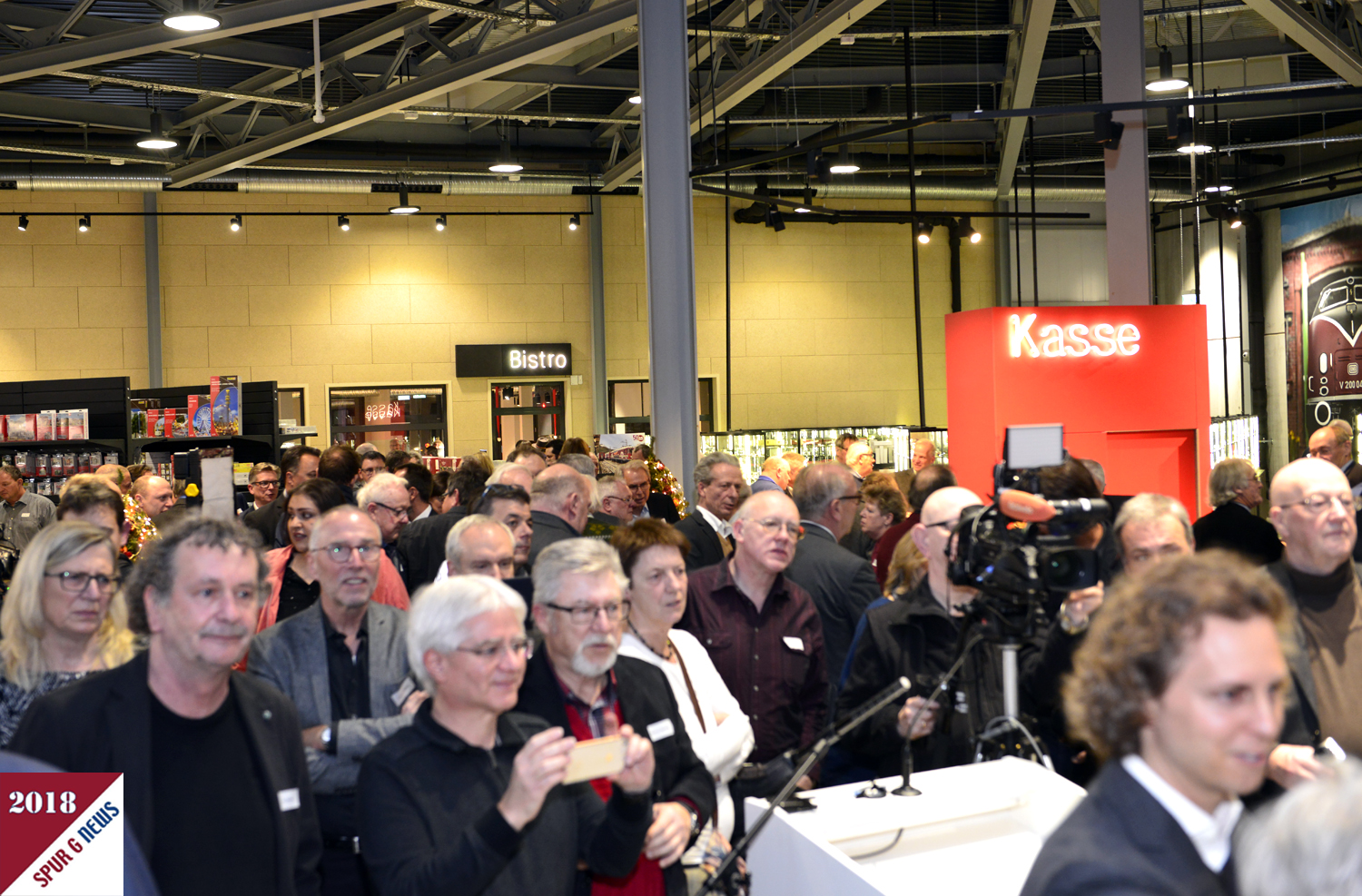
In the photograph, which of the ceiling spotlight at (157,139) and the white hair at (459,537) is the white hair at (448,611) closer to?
the white hair at (459,537)

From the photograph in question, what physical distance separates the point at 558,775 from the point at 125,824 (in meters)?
0.80

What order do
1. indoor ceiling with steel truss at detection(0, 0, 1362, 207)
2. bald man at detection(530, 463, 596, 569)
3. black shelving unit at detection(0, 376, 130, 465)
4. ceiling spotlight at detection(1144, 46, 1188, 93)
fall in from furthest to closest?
1. black shelving unit at detection(0, 376, 130, 465)
2. indoor ceiling with steel truss at detection(0, 0, 1362, 207)
3. ceiling spotlight at detection(1144, 46, 1188, 93)
4. bald man at detection(530, 463, 596, 569)

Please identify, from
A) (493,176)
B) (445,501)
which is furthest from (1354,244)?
(445,501)

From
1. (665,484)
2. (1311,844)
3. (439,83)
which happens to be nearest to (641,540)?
(1311,844)

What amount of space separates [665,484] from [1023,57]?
6414mm

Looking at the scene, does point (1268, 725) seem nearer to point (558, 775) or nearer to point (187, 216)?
point (558, 775)

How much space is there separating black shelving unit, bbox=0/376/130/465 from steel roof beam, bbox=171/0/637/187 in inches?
127

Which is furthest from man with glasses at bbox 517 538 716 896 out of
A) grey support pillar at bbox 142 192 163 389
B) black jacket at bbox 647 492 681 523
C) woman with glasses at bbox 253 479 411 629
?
grey support pillar at bbox 142 192 163 389

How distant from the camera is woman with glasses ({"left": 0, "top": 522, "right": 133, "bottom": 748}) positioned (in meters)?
2.68

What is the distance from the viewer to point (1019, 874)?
265cm

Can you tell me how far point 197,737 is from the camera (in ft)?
7.30

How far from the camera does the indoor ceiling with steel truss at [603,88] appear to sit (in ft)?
31.5

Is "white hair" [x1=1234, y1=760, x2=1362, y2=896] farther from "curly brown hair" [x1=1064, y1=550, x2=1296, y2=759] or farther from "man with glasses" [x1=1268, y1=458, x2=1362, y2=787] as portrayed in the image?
"man with glasses" [x1=1268, y1=458, x2=1362, y2=787]

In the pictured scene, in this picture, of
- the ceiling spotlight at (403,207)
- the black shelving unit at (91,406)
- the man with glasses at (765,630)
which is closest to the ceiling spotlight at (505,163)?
the ceiling spotlight at (403,207)
